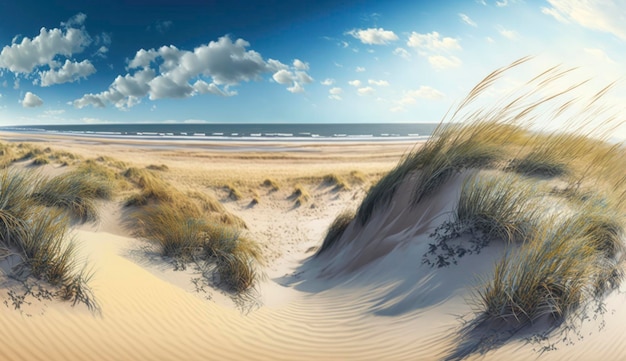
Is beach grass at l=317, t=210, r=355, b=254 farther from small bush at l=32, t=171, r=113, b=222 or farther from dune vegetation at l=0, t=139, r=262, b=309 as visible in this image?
small bush at l=32, t=171, r=113, b=222

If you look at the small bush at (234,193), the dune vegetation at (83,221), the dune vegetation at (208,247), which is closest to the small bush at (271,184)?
the small bush at (234,193)

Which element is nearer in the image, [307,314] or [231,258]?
[307,314]

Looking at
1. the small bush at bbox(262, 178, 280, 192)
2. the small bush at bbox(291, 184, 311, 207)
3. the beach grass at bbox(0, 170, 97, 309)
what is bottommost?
the small bush at bbox(291, 184, 311, 207)

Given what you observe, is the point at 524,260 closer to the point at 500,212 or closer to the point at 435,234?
the point at 500,212

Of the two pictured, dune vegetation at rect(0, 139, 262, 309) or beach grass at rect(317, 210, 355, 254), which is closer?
dune vegetation at rect(0, 139, 262, 309)

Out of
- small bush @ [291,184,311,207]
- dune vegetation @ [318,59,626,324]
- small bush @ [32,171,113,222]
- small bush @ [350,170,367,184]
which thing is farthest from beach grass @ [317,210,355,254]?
small bush @ [350,170,367,184]

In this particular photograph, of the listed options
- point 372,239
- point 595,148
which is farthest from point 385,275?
point 595,148

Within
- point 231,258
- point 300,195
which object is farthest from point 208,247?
point 300,195

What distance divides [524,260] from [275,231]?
950 cm

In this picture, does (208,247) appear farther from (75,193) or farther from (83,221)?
(75,193)

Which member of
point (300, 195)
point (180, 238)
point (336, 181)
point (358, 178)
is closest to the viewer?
point (180, 238)

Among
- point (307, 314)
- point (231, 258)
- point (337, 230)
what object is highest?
point (231, 258)

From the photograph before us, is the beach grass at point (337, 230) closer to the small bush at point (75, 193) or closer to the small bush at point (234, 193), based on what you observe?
the small bush at point (75, 193)

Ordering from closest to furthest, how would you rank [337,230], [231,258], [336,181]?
[231,258] → [337,230] → [336,181]
